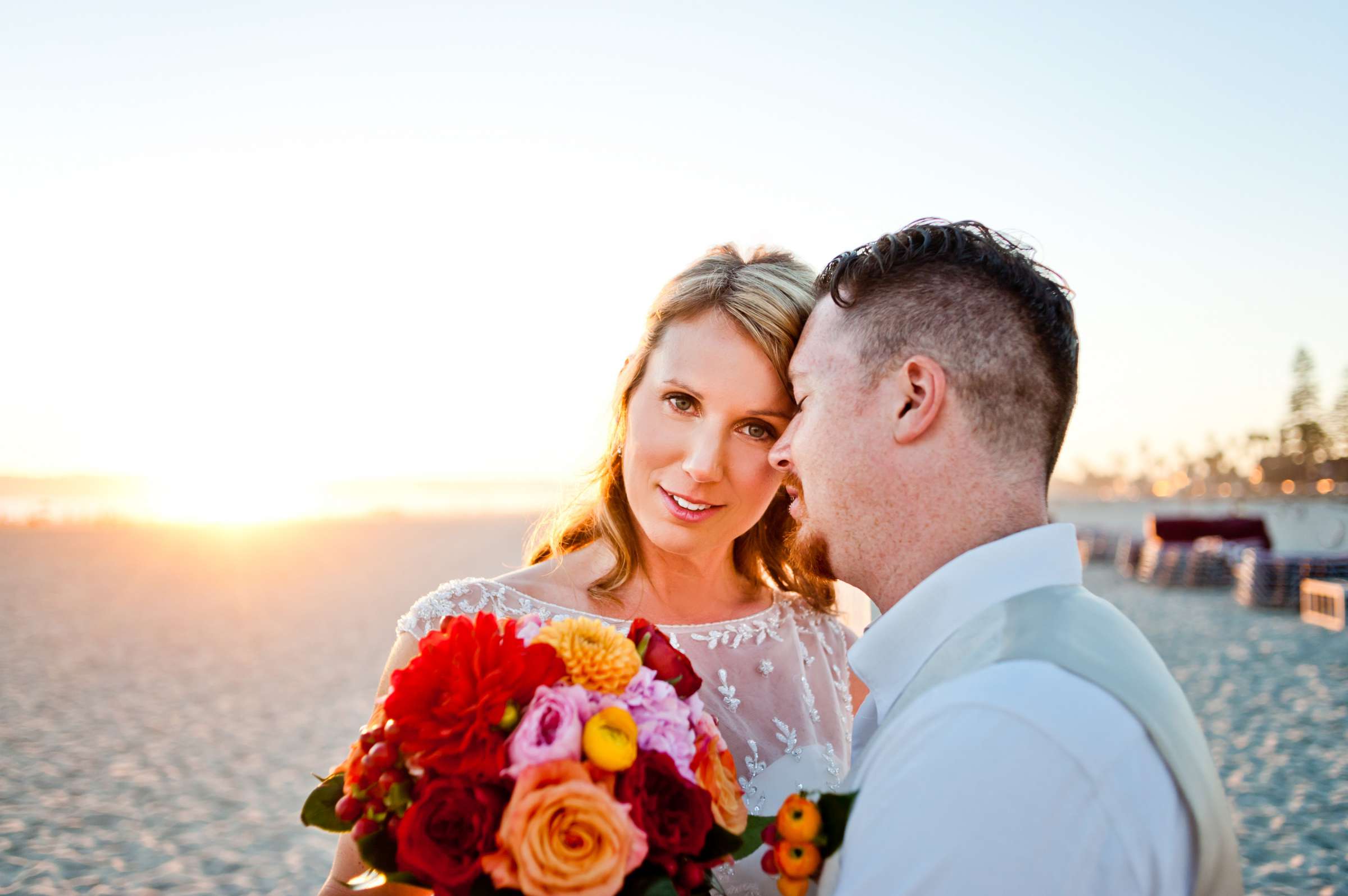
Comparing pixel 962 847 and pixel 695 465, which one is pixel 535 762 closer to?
pixel 962 847

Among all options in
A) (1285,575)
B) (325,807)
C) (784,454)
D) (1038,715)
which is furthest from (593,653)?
(1285,575)

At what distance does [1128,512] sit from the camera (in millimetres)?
65312

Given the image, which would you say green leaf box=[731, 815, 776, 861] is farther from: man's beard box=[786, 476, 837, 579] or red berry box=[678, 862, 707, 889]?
man's beard box=[786, 476, 837, 579]

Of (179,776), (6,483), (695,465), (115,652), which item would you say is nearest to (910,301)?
(695,465)

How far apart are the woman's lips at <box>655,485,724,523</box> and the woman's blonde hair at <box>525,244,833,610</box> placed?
43 centimetres

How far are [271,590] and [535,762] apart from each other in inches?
855

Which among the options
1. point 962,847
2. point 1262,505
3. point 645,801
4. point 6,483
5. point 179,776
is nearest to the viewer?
point 962,847

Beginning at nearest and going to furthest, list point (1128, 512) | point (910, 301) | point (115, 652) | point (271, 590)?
point (910, 301) < point (115, 652) < point (271, 590) < point (1128, 512)

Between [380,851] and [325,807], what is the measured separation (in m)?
0.25

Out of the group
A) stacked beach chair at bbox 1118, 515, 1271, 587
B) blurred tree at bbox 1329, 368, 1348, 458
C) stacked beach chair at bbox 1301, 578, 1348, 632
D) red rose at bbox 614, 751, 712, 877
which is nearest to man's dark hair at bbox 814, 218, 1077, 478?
red rose at bbox 614, 751, 712, 877

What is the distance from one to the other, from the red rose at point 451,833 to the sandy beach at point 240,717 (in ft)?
20.0

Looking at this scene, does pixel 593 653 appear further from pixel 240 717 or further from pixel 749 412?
pixel 240 717

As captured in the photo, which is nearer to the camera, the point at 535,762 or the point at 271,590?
the point at 535,762

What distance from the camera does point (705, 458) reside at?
3.03m
